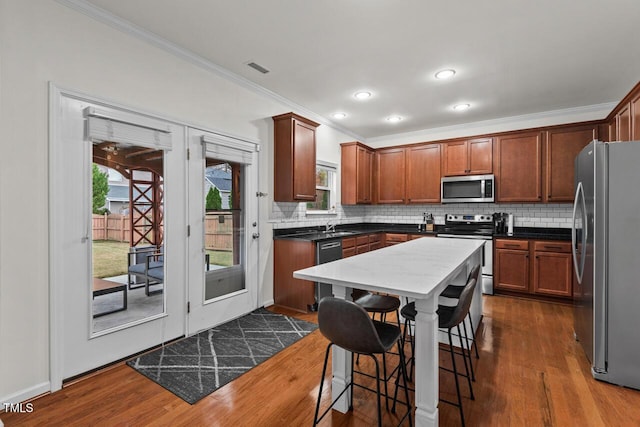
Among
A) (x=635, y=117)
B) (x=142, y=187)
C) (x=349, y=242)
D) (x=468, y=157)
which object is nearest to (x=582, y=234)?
(x=635, y=117)

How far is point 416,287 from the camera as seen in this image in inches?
59.0

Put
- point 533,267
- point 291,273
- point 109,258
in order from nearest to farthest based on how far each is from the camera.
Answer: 1. point 109,258
2. point 291,273
3. point 533,267

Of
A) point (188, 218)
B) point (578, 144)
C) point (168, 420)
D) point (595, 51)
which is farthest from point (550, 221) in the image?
point (168, 420)

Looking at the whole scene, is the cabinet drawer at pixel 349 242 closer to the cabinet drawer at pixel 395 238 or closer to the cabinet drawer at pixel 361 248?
the cabinet drawer at pixel 361 248

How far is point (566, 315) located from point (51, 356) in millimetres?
5028

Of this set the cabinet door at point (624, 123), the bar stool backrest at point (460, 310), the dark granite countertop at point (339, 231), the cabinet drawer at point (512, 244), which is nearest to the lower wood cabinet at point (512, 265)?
the cabinet drawer at point (512, 244)

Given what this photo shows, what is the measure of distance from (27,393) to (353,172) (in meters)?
4.70

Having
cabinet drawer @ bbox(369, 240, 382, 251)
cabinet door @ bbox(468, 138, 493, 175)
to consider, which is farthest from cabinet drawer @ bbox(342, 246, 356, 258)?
cabinet door @ bbox(468, 138, 493, 175)

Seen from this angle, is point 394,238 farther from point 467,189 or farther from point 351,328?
point 351,328

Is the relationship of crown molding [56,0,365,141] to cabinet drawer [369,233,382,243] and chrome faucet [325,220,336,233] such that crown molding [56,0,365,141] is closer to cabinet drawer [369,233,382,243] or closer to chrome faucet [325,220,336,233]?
chrome faucet [325,220,336,233]

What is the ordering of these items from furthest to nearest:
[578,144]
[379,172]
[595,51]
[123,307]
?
[379,172] → [578,144] → [595,51] → [123,307]

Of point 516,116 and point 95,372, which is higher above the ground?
point 516,116

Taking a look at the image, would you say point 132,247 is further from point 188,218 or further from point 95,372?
point 95,372

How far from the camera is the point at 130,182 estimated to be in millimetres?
2646
